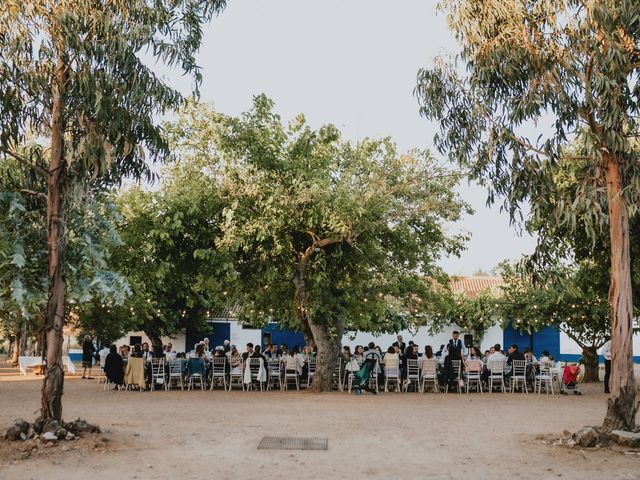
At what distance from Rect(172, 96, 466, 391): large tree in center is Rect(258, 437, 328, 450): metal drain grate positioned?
6760 mm

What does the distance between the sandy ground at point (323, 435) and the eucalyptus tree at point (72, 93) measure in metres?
1.73

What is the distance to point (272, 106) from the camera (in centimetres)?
1844

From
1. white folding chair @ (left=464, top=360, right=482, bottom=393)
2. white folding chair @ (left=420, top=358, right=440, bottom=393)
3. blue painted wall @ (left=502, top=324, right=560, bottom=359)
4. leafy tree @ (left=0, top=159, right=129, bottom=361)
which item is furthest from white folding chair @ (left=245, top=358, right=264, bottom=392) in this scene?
blue painted wall @ (left=502, top=324, right=560, bottom=359)

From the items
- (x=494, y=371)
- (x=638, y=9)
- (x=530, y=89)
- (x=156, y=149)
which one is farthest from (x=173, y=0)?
(x=494, y=371)

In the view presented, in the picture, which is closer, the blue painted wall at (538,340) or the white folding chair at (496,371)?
the white folding chair at (496,371)

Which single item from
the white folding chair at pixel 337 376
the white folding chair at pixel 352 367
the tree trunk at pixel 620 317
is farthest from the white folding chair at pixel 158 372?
the tree trunk at pixel 620 317

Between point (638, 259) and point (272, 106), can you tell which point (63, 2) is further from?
point (638, 259)

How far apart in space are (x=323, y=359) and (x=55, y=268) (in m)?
10.6

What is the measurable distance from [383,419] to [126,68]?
7504 mm

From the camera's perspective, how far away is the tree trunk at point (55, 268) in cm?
1036

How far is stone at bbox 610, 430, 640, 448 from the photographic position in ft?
33.2

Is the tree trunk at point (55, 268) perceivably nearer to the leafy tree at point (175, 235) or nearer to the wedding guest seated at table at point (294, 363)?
the leafy tree at point (175, 235)

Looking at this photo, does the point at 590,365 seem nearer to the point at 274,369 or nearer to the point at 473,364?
the point at 473,364

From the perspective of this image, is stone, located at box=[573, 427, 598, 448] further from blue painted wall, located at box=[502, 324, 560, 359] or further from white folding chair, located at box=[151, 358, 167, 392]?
blue painted wall, located at box=[502, 324, 560, 359]
